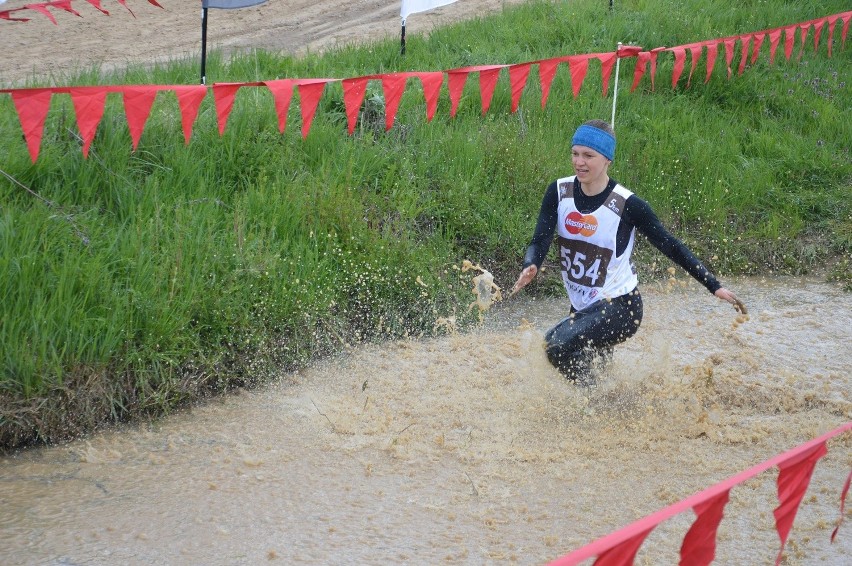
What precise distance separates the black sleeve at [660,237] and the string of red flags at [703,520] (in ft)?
6.33

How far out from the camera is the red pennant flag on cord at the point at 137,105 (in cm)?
630

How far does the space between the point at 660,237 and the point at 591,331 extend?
2.25 ft

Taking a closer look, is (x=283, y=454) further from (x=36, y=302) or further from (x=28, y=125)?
(x=28, y=125)

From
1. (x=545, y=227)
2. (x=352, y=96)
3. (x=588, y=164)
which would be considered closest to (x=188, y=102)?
(x=352, y=96)

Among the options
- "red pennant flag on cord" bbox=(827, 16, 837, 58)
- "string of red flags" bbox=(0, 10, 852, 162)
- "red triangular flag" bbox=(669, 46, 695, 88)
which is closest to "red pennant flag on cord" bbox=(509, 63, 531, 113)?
"string of red flags" bbox=(0, 10, 852, 162)

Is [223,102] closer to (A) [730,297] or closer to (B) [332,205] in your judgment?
(B) [332,205]

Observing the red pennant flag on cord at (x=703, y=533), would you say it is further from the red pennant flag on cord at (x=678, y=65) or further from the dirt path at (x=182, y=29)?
the dirt path at (x=182, y=29)

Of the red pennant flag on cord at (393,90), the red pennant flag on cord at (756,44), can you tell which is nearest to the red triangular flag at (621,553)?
the red pennant flag on cord at (393,90)

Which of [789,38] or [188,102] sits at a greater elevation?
[188,102]

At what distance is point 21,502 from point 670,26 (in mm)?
10082

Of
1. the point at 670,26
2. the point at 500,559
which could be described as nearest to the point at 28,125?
the point at 500,559

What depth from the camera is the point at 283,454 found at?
17.3 feet

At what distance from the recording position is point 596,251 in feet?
18.2

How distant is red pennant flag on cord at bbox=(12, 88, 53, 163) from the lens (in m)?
5.91
